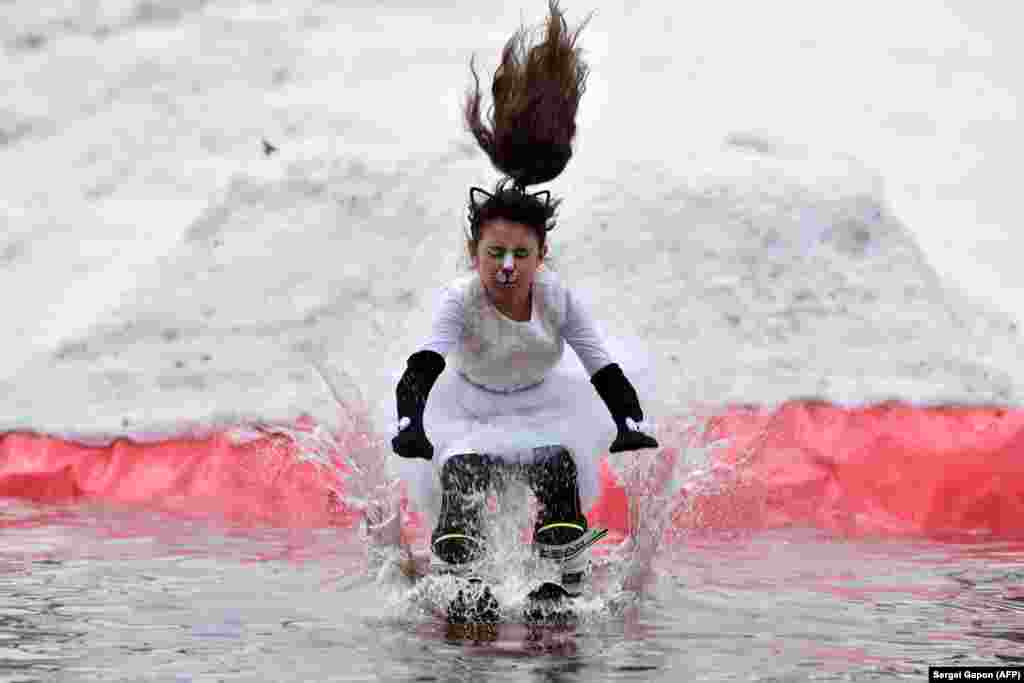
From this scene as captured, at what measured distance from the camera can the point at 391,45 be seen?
1223 cm

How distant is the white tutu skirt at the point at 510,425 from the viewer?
4836 millimetres

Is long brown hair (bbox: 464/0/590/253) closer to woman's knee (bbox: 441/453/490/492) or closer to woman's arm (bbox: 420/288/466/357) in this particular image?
woman's arm (bbox: 420/288/466/357)

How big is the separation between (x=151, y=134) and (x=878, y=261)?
5.53 metres

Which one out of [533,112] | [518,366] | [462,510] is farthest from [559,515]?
[533,112]

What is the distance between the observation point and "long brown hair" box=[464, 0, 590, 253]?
5.01m

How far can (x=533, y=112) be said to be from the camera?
16.4 ft

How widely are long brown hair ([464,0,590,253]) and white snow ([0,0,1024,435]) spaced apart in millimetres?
1398

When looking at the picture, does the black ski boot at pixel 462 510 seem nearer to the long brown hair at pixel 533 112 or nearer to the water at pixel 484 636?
the water at pixel 484 636

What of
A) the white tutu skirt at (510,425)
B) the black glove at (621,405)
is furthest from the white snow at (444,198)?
the black glove at (621,405)

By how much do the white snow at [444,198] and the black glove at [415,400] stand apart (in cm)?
156

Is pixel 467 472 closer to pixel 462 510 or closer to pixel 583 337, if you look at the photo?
pixel 462 510

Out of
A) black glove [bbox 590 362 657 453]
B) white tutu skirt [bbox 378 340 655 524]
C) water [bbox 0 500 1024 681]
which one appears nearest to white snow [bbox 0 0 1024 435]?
water [bbox 0 500 1024 681]

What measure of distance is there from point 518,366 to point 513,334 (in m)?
0.12

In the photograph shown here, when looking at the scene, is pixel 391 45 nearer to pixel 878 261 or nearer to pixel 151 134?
pixel 151 134
